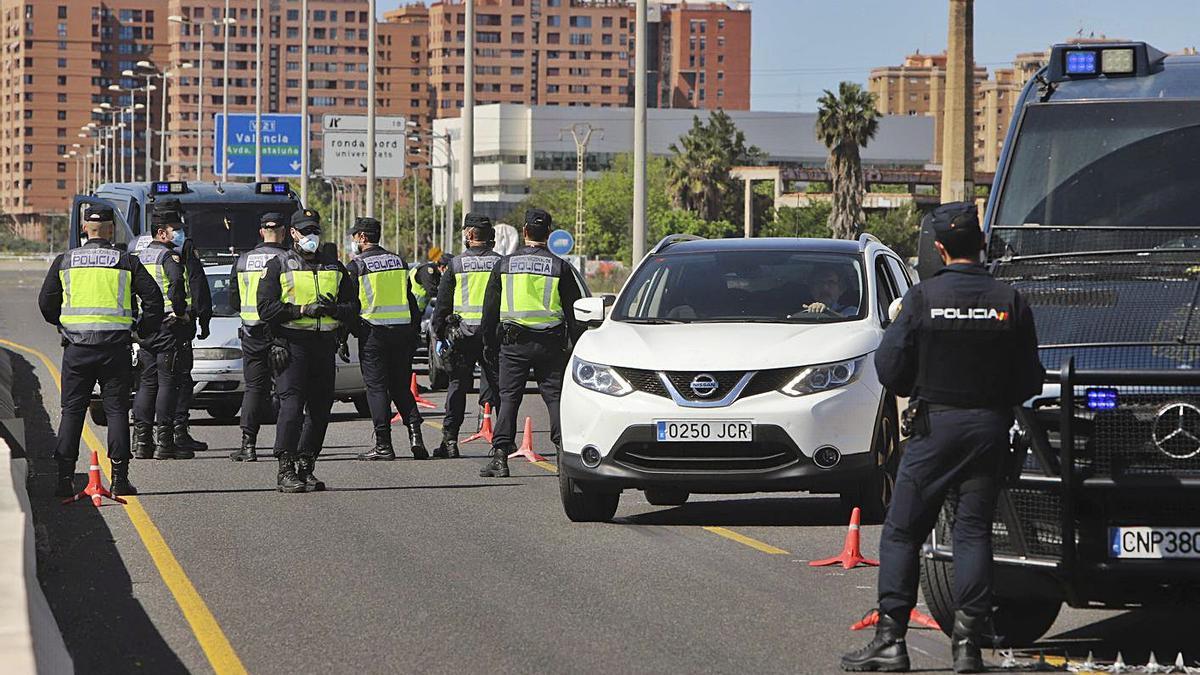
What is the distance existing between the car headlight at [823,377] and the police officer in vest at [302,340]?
391 cm

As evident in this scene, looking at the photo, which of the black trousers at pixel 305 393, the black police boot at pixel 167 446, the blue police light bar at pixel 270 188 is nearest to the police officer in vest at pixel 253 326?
the black trousers at pixel 305 393

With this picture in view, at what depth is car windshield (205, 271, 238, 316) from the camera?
70.2 ft

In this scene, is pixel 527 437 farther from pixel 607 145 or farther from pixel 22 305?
pixel 607 145

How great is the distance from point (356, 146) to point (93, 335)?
2125 inches

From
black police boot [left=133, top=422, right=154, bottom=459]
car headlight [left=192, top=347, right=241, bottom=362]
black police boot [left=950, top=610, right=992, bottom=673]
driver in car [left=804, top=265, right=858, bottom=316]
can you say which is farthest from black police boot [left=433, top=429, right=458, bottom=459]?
black police boot [left=950, top=610, right=992, bottom=673]

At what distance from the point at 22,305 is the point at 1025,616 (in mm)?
53575

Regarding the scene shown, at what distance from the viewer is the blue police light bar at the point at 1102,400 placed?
743cm

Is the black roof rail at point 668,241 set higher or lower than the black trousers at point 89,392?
higher

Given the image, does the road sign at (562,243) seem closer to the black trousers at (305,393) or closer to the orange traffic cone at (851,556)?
the black trousers at (305,393)

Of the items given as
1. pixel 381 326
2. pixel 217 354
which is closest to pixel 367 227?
pixel 381 326

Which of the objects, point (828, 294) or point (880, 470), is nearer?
point (880, 470)

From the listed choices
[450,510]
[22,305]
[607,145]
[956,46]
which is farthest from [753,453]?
[607,145]

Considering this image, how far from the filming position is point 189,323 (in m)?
16.6

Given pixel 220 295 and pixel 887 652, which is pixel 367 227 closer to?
pixel 220 295
